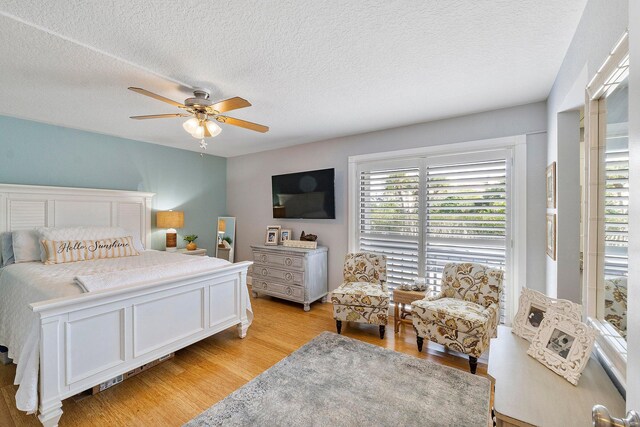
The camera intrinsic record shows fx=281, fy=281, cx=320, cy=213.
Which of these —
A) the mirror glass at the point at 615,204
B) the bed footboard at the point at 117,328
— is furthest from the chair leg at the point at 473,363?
the bed footboard at the point at 117,328

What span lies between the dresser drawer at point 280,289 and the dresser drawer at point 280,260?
0.29 metres

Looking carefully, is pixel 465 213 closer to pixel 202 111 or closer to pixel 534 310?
pixel 534 310

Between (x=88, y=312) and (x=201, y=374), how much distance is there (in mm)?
999

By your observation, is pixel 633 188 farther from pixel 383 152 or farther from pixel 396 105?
pixel 383 152

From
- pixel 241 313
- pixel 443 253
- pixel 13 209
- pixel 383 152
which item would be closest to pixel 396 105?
pixel 383 152

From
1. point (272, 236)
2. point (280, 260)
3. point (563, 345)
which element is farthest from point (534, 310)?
point (272, 236)

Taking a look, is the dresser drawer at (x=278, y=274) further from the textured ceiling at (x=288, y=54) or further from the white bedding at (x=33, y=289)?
the textured ceiling at (x=288, y=54)

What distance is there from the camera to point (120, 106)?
2.88 meters

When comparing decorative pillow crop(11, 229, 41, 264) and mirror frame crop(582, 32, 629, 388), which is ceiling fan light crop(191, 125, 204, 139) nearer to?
decorative pillow crop(11, 229, 41, 264)

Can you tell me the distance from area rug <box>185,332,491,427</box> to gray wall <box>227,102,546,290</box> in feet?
4.81

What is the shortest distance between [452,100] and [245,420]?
3.16 meters

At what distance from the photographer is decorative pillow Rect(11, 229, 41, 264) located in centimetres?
300

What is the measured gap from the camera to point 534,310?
1.66 m

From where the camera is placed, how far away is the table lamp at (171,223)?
425cm
